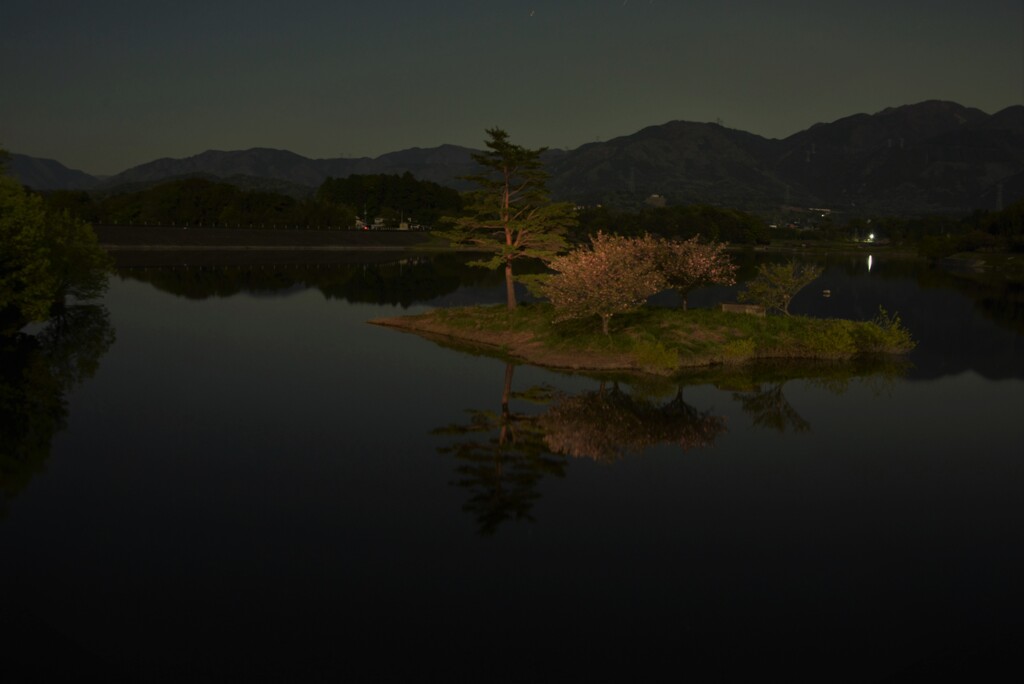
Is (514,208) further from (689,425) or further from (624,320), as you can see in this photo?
(689,425)

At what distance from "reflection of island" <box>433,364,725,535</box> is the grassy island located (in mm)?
7034

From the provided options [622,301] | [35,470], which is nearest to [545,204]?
[622,301]

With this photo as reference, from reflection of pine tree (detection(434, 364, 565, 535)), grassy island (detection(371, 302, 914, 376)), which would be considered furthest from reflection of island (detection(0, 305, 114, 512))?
grassy island (detection(371, 302, 914, 376))

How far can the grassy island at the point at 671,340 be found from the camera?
4872cm

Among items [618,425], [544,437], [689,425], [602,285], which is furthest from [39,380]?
[689,425]

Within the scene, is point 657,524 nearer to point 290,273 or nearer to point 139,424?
point 139,424

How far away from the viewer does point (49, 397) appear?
3872 cm

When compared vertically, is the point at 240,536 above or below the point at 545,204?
below

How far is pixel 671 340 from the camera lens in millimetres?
51312

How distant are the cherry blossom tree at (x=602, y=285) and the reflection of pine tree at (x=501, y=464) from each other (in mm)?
14622

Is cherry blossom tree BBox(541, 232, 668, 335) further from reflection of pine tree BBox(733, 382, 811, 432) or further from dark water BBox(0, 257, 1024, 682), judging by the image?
reflection of pine tree BBox(733, 382, 811, 432)

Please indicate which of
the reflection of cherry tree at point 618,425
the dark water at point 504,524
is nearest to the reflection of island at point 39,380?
the dark water at point 504,524

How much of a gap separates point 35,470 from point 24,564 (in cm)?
890

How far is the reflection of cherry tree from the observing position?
31.6 m
